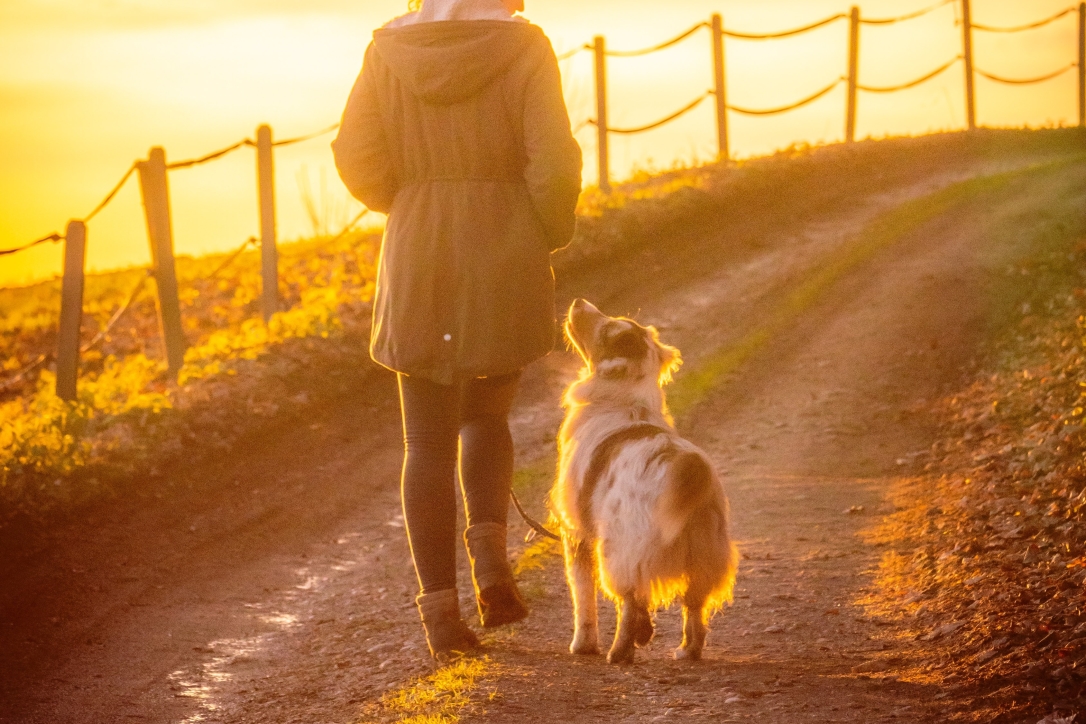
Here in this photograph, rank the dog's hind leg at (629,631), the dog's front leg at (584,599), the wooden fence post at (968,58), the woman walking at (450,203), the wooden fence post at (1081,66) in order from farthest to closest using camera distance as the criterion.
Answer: the wooden fence post at (1081,66)
the wooden fence post at (968,58)
the dog's front leg at (584,599)
the dog's hind leg at (629,631)
the woman walking at (450,203)

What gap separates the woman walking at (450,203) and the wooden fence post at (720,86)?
12125mm

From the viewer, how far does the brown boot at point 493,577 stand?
13.8 ft

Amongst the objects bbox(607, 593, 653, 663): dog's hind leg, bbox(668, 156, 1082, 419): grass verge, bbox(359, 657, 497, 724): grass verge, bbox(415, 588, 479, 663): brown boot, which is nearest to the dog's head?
bbox(607, 593, 653, 663): dog's hind leg

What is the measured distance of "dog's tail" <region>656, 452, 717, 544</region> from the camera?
12.1 feet

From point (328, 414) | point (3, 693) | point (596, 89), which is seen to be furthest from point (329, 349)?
point (596, 89)

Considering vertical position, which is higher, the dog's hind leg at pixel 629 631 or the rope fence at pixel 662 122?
the rope fence at pixel 662 122

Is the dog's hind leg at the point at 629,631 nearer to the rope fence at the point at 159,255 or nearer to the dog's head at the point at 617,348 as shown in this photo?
the dog's head at the point at 617,348

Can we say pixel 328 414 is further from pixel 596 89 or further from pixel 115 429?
pixel 596 89

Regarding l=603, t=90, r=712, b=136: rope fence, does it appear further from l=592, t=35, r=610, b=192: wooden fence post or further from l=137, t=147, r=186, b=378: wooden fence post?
l=137, t=147, r=186, b=378: wooden fence post

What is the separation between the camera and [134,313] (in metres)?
13.4

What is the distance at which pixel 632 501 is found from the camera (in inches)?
150

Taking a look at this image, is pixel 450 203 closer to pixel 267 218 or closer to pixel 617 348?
pixel 617 348

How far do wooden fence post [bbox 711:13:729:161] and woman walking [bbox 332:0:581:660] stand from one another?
1212 cm

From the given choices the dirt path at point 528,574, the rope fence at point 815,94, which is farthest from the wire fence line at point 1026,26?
the dirt path at point 528,574
